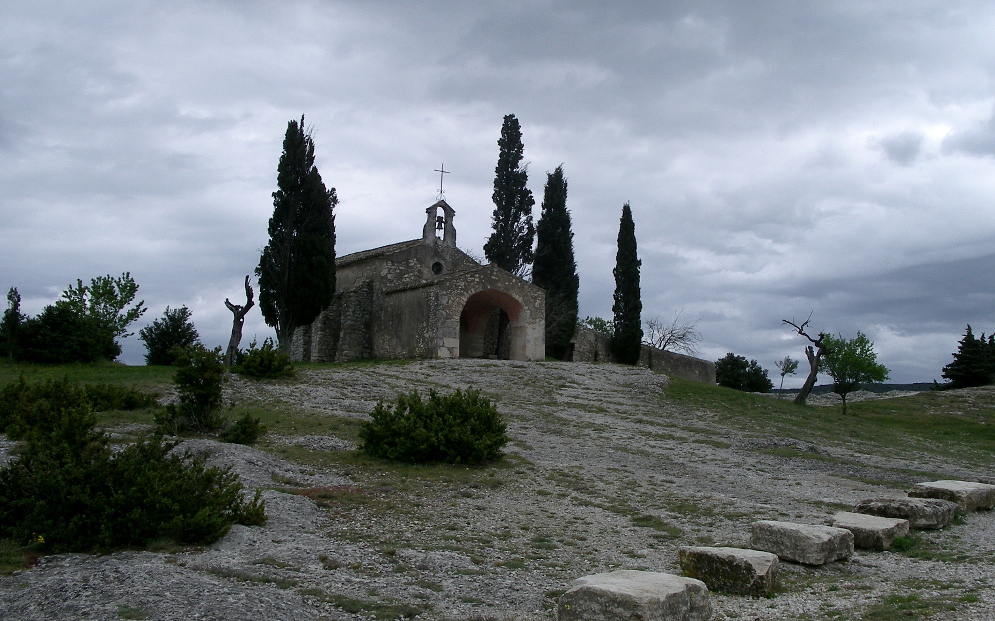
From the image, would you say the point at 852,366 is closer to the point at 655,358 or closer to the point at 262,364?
the point at 655,358

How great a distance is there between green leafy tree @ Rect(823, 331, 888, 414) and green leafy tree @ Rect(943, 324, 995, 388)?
575 inches

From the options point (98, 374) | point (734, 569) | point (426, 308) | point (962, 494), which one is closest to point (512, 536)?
point (734, 569)

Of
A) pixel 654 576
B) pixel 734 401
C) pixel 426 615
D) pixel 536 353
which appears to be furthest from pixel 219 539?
pixel 536 353

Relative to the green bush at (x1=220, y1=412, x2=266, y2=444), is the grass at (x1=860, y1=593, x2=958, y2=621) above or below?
below

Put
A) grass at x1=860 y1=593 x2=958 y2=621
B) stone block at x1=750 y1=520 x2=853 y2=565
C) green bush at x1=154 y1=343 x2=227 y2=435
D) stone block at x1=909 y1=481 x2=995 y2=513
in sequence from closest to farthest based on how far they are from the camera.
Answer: grass at x1=860 y1=593 x2=958 y2=621
stone block at x1=750 y1=520 x2=853 y2=565
stone block at x1=909 y1=481 x2=995 y2=513
green bush at x1=154 y1=343 x2=227 y2=435

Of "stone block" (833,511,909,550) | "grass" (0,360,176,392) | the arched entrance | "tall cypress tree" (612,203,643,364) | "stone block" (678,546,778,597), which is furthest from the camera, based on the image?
"tall cypress tree" (612,203,643,364)

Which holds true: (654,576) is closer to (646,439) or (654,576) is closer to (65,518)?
(65,518)

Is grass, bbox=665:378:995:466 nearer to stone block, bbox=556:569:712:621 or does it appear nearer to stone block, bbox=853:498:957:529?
stone block, bbox=853:498:957:529

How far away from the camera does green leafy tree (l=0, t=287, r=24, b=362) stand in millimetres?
21562

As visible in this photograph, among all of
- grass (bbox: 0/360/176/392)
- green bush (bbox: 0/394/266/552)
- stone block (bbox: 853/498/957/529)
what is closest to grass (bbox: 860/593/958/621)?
stone block (bbox: 853/498/957/529)

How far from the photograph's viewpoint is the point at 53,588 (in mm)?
5203

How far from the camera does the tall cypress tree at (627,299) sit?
35250 mm

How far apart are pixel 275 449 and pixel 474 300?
1994 centimetres

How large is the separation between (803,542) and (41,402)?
10177mm
